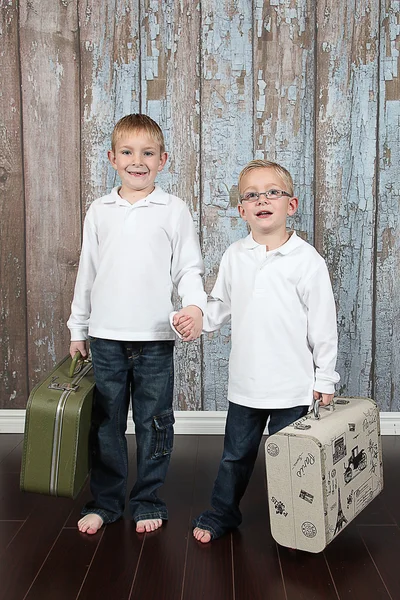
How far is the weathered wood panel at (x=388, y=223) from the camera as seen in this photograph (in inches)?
102

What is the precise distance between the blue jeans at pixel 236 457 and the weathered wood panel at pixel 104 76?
1203mm

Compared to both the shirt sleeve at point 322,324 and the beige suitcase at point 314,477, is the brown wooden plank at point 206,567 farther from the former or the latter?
the shirt sleeve at point 322,324

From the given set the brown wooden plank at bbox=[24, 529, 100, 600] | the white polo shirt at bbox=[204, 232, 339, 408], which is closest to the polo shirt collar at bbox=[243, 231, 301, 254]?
the white polo shirt at bbox=[204, 232, 339, 408]

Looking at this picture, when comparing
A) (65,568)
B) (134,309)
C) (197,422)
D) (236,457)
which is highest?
(134,309)

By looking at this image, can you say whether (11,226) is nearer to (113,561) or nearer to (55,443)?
(55,443)

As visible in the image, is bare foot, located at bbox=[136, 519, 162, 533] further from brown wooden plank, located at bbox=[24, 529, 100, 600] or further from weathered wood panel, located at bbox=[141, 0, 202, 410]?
weathered wood panel, located at bbox=[141, 0, 202, 410]

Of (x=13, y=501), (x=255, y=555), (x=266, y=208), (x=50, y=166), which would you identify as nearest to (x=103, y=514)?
(x=13, y=501)

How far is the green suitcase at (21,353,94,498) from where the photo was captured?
5.84ft

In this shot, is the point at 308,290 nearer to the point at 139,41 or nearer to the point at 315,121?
the point at 315,121

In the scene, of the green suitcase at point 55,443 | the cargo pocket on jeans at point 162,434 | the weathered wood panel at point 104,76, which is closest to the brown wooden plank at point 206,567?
the cargo pocket on jeans at point 162,434

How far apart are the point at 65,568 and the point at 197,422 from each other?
115 cm

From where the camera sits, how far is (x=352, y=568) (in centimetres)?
166

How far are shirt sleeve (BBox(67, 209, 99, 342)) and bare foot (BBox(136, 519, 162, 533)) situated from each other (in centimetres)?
54

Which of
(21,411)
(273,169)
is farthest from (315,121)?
(21,411)
